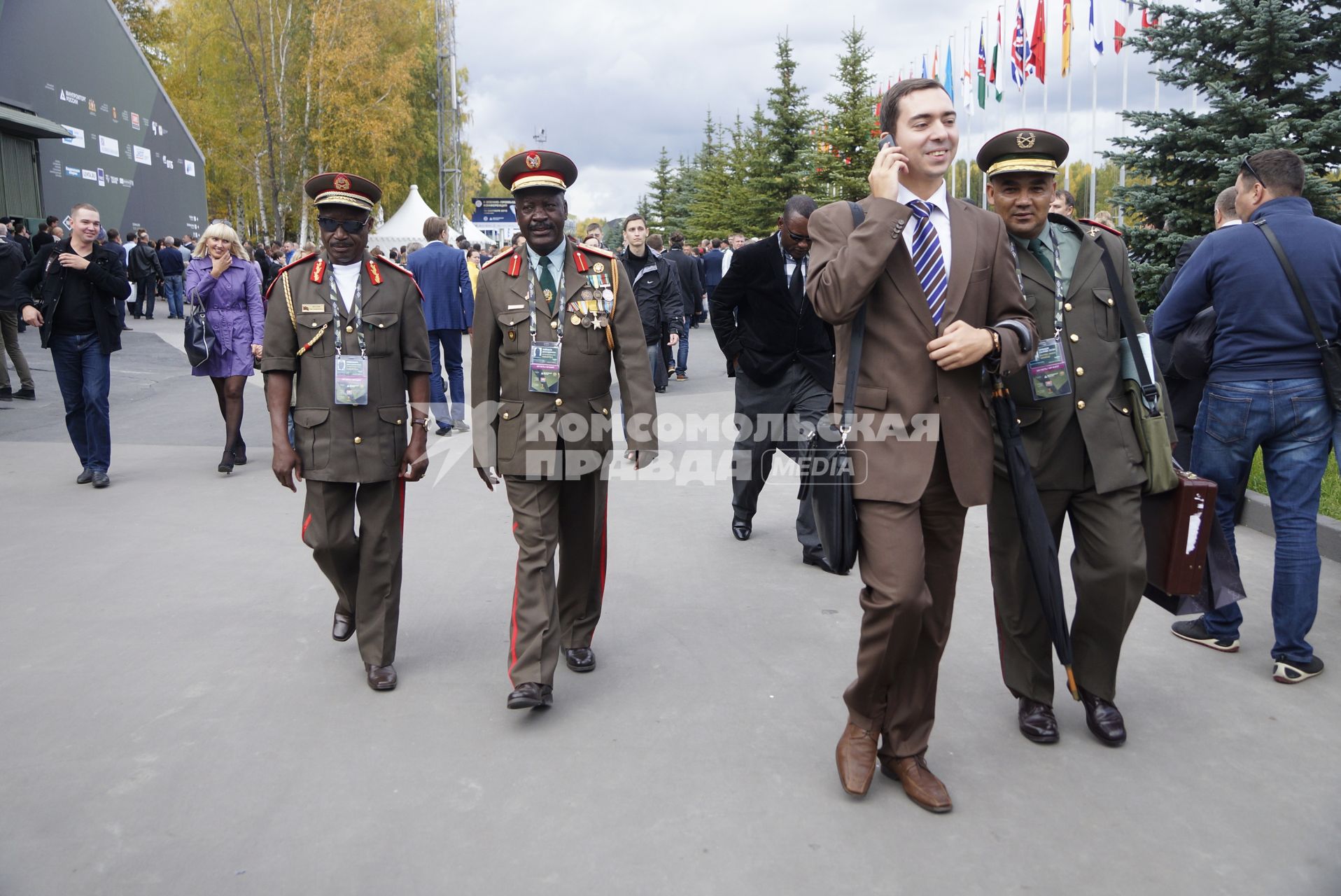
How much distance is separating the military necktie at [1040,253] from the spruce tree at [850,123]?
32.3 m

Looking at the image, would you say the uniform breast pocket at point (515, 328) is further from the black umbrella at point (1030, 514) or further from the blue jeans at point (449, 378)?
the blue jeans at point (449, 378)

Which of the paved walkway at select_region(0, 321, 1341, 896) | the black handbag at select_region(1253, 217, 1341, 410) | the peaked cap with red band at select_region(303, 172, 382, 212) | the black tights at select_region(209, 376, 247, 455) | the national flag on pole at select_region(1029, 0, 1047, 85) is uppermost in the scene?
the national flag on pole at select_region(1029, 0, 1047, 85)

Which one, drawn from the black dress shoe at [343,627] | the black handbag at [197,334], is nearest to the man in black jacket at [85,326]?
the black handbag at [197,334]

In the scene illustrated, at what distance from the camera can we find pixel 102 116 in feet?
101

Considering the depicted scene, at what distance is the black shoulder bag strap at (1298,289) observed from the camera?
4.60 metres

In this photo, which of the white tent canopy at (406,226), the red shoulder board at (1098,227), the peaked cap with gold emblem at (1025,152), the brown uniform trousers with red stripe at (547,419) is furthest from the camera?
the white tent canopy at (406,226)

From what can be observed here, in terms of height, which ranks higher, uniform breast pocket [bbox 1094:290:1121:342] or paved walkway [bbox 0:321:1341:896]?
uniform breast pocket [bbox 1094:290:1121:342]

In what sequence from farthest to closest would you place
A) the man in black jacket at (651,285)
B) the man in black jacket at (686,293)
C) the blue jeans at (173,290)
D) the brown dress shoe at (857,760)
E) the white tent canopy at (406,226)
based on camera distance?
the white tent canopy at (406,226) < the blue jeans at (173,290) < the man in black jacket at (686,293) < the man in black jacket at (651,285) < the brown dress shoe at (857,760)

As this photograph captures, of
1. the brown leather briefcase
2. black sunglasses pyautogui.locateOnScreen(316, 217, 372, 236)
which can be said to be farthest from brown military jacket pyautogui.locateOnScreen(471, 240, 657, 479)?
the brown leather briefcase

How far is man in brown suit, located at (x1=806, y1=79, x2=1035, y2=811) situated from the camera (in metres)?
3.36

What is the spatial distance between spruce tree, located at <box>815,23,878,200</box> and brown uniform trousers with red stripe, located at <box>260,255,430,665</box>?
105 feet

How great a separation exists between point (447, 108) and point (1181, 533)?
185 ft

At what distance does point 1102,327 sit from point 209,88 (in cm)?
5167

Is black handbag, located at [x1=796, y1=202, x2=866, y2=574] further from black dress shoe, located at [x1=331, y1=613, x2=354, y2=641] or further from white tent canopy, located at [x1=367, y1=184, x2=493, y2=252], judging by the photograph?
white tent canopy, located at [x1=367, y1=184, x2=493, y2=252]
